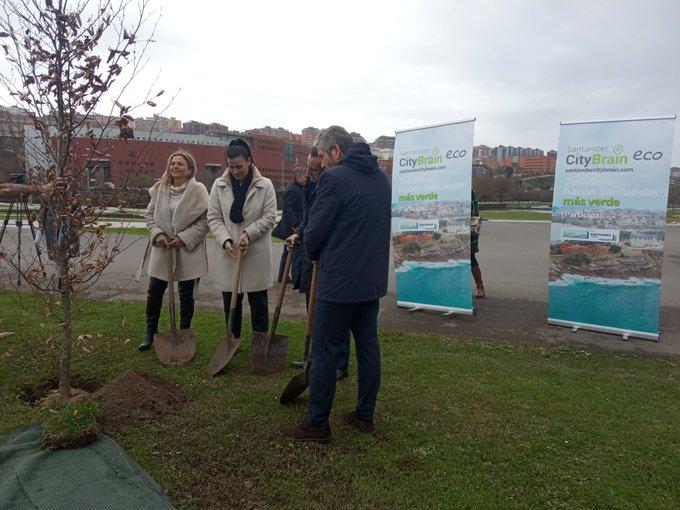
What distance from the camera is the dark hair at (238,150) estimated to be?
4543 mm

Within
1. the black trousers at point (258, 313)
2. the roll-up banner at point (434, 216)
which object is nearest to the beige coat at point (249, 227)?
the black trousers at point (258, 313)

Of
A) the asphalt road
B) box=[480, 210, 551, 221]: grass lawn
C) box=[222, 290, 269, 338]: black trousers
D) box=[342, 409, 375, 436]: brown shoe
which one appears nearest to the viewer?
box=[342, 409, 375, 436]: brown shoe

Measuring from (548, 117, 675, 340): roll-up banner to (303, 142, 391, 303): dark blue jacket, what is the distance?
154 inches

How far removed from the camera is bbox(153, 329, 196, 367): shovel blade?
4598 millimetres

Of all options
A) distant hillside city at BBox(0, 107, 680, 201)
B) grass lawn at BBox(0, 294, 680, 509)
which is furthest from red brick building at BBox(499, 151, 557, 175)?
grass lawn at BBox(0, 294, 680, 509)

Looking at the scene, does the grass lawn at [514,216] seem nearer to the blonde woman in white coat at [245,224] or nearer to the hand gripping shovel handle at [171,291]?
the blonde woman in white coat at [245,224]

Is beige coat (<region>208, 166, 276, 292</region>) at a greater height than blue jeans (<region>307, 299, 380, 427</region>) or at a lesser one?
greater

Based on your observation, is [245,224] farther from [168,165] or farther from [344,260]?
[344,260]

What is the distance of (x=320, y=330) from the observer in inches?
126

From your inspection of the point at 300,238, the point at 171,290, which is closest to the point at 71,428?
the point at 171,290

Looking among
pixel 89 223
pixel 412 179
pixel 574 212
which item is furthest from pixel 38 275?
pixel 574 212

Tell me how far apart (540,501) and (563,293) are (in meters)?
4.09

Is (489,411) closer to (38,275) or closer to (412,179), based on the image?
(38,275)

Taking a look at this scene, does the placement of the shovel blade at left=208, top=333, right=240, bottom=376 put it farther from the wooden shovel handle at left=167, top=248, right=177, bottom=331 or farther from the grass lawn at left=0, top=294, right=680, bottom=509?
the wooden shovel handle at left=167, top=248, right=177, bottom=331
